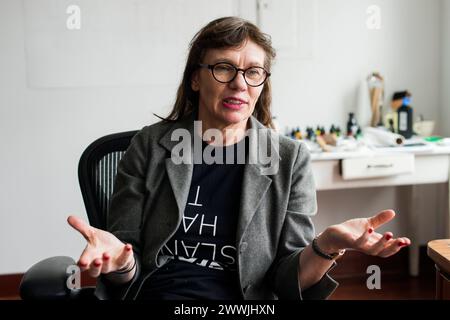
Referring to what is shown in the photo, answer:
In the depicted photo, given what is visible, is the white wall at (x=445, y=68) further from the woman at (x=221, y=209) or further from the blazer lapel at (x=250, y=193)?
the blazer lapel at (x=250, y=193)

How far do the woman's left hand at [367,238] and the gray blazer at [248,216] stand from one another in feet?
0.60

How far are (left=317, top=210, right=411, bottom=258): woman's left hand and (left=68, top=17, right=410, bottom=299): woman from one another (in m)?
0.15

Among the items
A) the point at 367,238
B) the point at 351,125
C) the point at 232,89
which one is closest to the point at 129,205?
the point at 232,89

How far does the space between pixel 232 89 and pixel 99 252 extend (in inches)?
20.0

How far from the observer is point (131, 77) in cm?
291

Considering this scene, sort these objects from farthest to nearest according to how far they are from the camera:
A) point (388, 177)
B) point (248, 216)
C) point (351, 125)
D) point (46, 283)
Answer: point (351, 125), point (388, 177), point (248, 216), point (46, 283)

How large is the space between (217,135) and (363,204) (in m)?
1.91

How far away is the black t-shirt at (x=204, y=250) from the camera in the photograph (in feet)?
4.50

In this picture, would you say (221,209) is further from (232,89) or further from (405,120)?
(405,120)

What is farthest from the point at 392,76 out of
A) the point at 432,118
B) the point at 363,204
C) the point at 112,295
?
the point at 112,295

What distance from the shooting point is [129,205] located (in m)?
1.43

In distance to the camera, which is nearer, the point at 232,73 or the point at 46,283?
the point at 46,283

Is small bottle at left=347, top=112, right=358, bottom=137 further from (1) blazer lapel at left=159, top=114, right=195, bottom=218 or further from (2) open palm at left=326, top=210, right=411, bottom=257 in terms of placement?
(2) open palm at left=326, top=210, right=411, bottom=257

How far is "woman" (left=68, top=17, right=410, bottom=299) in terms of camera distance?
4.47 ft
